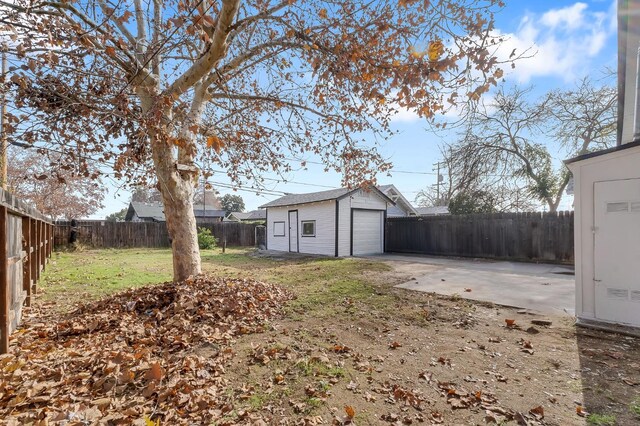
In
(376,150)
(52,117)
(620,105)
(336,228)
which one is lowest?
(336,228)

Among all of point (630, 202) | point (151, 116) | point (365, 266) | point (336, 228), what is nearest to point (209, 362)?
point (151, 116)

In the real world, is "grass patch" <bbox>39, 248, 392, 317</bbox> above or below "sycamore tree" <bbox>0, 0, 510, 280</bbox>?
below

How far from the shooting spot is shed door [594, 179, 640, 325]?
4.17m

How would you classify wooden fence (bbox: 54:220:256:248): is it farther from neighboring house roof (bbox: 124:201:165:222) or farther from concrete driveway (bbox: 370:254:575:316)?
neighboring house roof (bbox: 124:201:165:222)

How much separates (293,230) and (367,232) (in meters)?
3.97

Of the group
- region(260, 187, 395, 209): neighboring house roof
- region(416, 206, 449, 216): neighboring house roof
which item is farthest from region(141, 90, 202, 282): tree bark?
region(416, 206, 449, 216): neighboring house roof

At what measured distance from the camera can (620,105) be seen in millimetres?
6047

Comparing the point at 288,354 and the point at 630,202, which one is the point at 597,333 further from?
the point at 288,354

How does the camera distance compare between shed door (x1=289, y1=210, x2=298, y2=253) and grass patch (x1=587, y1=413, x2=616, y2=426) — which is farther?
shed door (x1=289, y1=210, x2=298, y2=253)

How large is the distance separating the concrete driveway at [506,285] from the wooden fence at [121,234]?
12549mm

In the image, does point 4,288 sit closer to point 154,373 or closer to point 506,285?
point 154,373

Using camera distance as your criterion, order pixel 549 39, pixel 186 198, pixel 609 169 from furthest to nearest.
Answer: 1. pixel 186 198
2. pixel 609 169
3. pixel 549 39

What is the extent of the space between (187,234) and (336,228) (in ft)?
29.5

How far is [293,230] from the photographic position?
16.9m
